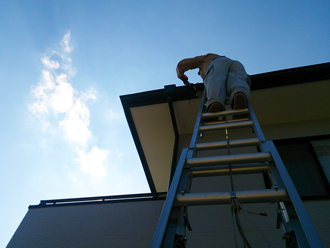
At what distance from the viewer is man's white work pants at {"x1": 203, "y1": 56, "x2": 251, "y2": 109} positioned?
8.39 ft

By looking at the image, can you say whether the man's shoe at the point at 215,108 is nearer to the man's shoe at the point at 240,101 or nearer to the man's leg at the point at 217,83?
the man's leg at the point at 217,83

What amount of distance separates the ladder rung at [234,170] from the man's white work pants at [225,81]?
42.3 inches

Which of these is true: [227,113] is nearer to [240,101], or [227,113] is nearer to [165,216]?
[240,101]

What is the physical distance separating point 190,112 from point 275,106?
62.9 inches

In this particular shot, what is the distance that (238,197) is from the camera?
121cm

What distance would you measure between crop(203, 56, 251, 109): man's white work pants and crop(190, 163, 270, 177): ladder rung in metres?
1.07

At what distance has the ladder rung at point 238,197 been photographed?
1186 millimetres

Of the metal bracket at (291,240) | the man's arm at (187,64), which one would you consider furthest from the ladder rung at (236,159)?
the man's arm at (187,64)

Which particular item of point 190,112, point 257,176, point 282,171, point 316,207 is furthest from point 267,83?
point 282,171

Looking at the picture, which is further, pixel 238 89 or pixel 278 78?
pixel 278 78

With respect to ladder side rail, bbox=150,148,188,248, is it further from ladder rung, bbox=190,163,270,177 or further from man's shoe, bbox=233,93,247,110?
man's shoe, bbox=233,93,247,110

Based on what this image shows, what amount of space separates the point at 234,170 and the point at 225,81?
154 cm

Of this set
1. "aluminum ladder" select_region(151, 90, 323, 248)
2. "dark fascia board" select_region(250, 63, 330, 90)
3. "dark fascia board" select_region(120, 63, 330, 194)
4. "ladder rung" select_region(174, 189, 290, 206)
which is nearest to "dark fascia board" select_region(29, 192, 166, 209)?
"dark fascia board" select_region(120, 63, 330, 194)

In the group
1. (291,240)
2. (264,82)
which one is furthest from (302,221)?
(264,82)
